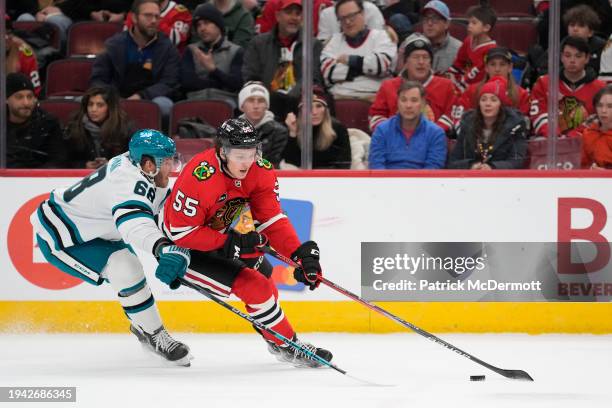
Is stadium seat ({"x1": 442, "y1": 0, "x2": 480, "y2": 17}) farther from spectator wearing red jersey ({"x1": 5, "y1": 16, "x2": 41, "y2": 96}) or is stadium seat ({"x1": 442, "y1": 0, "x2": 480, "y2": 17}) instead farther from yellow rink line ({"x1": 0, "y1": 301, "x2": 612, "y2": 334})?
spectator wearing red jersey ({"x1": 5, "y1": 16, "x2": 41, "y2": 96})

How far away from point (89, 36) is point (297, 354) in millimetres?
2441

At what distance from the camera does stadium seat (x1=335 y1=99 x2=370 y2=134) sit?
5816 millimetres

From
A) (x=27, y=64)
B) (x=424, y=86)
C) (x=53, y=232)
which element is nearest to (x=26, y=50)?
(x=27, y=64)

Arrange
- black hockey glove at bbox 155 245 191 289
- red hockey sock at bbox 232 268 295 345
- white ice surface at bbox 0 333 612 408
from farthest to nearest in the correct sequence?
red hockey sock at bbox 232 268 295 345 < black hockey glove at bbox 155 245 191 289 < white ice surface at bbox 0 333 612 408

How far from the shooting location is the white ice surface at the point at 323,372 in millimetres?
4051

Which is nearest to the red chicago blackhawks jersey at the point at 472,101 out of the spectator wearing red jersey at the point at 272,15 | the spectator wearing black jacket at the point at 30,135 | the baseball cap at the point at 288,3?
the spectator wearing red jersey at the point at 272,15

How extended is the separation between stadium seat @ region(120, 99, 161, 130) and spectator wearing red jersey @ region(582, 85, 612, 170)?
2.21 meters

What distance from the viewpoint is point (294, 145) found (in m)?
5.84

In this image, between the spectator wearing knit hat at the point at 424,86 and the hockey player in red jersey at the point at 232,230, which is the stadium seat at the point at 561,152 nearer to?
the spectator wearing knit hat at the point at 424,86

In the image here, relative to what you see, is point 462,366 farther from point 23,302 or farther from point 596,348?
point 23,302

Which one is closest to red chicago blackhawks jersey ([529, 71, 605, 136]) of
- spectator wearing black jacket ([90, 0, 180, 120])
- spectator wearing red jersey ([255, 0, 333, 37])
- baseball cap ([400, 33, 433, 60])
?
baseball cap ([400, 33, 433, 60])

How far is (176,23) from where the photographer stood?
616cm

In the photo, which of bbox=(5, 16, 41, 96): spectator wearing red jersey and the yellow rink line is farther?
bbox=(5, 16, 41, 96): spectator wearing red jersey

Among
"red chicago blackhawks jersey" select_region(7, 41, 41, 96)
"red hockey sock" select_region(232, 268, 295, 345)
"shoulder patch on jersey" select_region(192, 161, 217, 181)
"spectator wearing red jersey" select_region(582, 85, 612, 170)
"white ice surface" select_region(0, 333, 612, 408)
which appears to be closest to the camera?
"white ice surface" select_region(0, 333, 612, 408)
